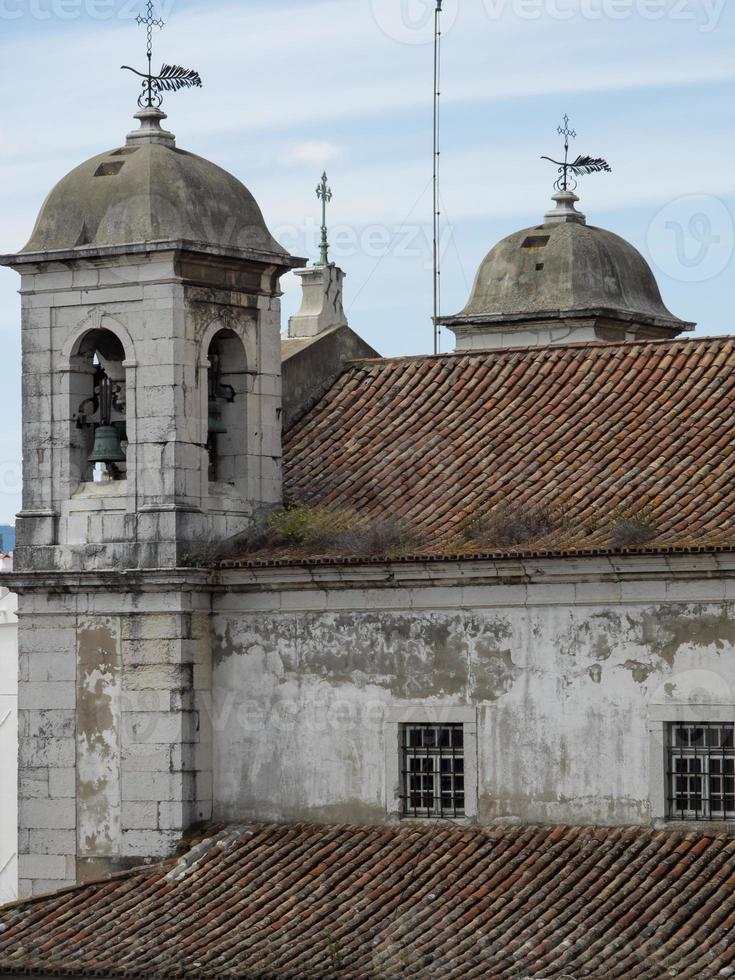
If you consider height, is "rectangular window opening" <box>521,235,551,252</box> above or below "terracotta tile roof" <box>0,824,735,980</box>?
above

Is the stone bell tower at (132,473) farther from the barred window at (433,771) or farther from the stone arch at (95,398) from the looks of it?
the barred window at (433,771)

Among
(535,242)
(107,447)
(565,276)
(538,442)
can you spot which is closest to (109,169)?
(107,447)

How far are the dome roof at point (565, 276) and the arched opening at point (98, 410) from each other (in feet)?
29.7

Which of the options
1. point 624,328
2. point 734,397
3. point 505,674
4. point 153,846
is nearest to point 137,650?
point 153,846

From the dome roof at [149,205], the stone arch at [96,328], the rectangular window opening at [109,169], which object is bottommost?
the stone arch at [96,328]

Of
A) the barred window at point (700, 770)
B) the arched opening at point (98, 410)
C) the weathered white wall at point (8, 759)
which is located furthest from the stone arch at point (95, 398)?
the weathered white wall at point (8, 759)

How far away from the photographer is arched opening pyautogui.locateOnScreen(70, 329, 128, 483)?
28375 millimetres

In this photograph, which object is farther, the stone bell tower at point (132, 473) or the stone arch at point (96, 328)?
the stone arch at point (96, 328)

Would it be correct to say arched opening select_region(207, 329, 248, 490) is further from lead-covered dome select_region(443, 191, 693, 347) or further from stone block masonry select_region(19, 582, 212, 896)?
lead-covered dome select_region(443, 191, 693, 347)

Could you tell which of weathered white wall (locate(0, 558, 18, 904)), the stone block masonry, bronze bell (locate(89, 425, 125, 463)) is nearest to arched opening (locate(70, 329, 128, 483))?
bronze bell (locate(89, 425, 125, 463))

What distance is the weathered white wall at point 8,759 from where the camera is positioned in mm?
42438

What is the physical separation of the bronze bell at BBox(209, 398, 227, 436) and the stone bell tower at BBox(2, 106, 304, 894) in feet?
0.08

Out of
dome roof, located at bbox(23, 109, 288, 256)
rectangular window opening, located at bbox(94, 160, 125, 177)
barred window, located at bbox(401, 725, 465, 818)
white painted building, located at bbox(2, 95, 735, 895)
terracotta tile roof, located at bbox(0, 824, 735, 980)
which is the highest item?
rectangular window opening, located at bbox(94, 160, 125, 177)

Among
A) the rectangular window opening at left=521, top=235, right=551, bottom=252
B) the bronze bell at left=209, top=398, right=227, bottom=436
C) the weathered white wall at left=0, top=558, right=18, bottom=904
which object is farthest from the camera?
the weathered white wall at left=0, top=558, right=18, bottom=904
